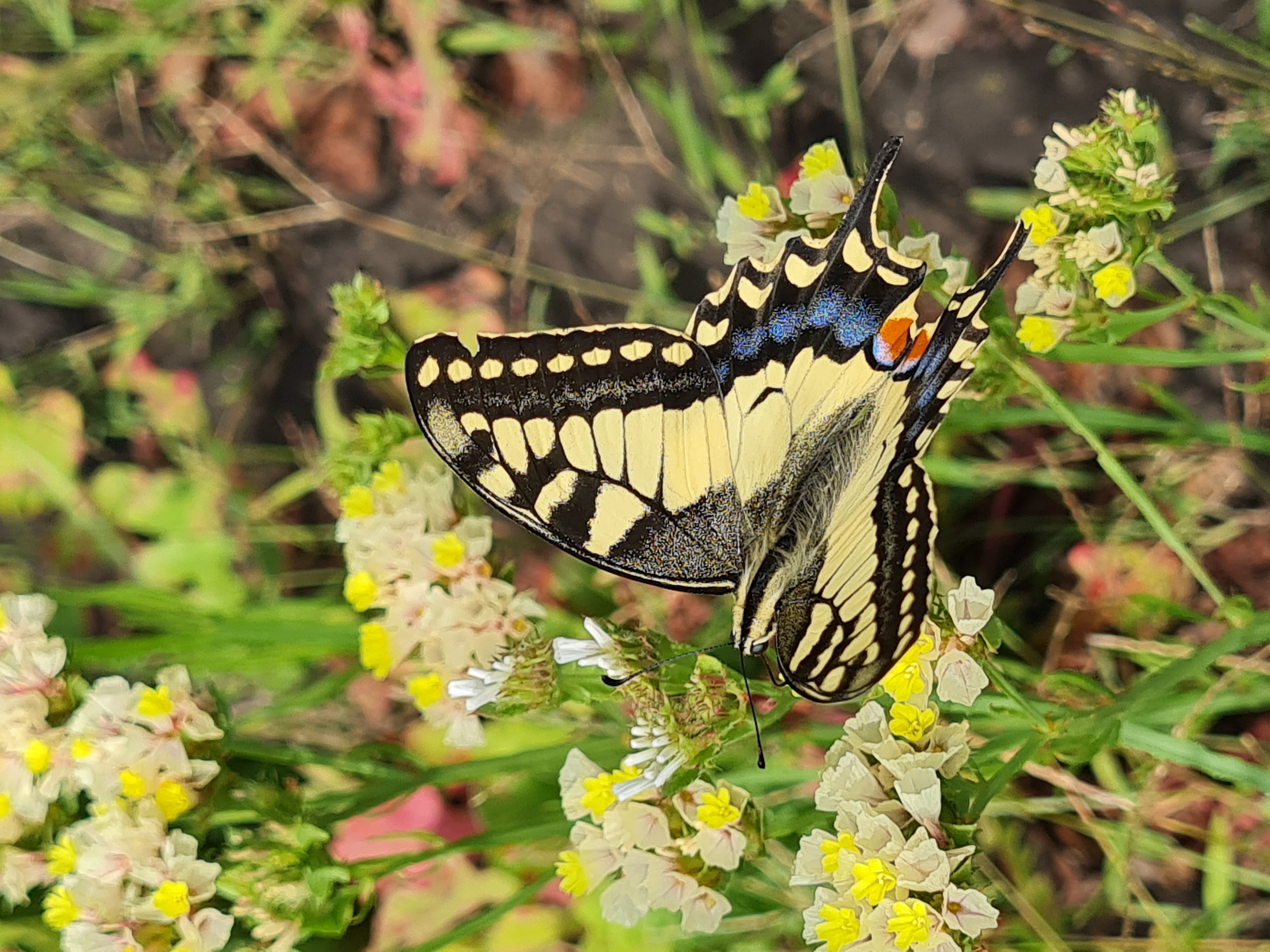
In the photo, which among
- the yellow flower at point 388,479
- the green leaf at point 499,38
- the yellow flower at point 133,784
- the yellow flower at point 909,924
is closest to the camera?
the yellow flower at point 909,924

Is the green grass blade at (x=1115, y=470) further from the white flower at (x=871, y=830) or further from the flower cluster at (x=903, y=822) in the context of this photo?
the white flower at (x=871, y=830)

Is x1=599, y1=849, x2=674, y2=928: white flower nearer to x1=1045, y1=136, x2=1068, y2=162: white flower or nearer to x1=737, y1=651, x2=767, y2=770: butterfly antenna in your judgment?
x1=737, y1=651, x2=767, y2=770: butterfly antenna

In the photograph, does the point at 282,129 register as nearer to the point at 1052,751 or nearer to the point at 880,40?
the point at 880,40

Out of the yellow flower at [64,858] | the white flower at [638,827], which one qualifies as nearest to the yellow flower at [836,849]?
the white flower at [638,827]

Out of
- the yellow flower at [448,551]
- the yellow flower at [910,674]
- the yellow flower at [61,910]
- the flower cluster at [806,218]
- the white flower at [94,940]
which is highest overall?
the flower cluster at [806,218]

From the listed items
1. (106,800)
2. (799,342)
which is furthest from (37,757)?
(799,342)

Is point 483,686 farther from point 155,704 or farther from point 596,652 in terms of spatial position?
point 155,704

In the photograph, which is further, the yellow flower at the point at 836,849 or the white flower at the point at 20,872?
the white flower at the point at 20,872
